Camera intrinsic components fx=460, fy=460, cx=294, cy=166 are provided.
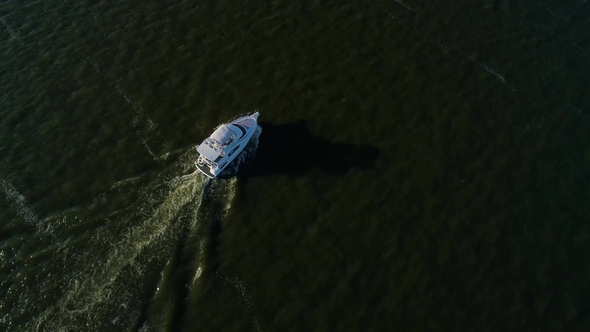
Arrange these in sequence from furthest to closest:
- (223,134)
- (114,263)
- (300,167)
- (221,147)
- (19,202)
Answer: (300,167), (223,134), (19,202), (221,147), (114,263)

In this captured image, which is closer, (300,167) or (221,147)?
(221,147)

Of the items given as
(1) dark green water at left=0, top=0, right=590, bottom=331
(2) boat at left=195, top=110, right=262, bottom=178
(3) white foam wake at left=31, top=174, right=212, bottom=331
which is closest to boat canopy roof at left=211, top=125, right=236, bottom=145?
(2) boat at left=195, top=110, right=262, bottom=178

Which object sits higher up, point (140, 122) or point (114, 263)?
point (140, 122)

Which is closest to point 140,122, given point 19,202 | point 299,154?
point 19,202

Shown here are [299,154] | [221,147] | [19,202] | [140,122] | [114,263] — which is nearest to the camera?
[114,263]

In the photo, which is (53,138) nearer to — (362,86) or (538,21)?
(362,86)

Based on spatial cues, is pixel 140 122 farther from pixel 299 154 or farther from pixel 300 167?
pixel 300 167

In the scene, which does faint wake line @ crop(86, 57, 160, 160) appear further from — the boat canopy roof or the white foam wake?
the boat canopy roof
